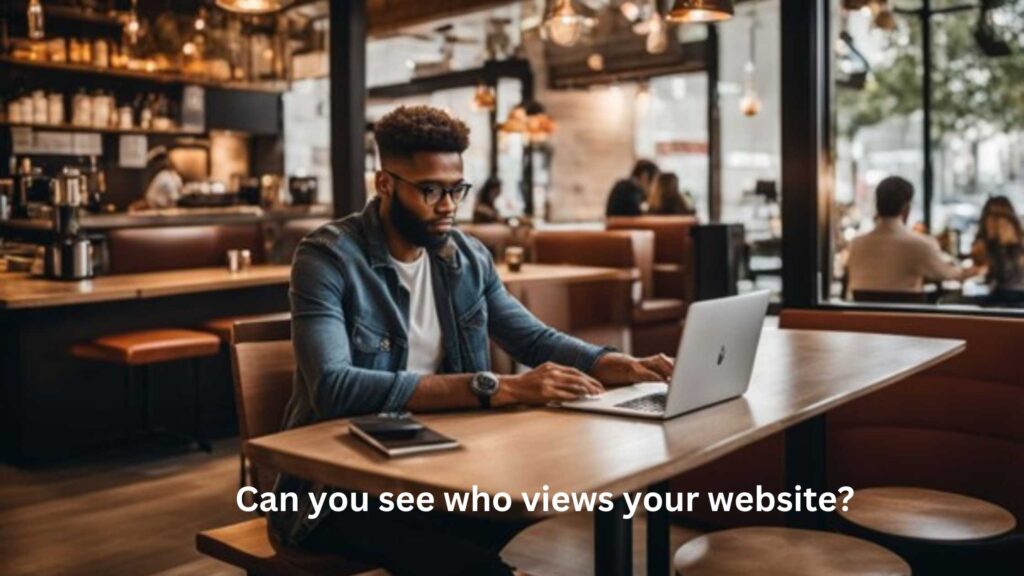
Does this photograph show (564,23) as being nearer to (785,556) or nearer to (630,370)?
(630,370)

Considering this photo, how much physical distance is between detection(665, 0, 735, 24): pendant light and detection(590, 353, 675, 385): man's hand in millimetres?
1727

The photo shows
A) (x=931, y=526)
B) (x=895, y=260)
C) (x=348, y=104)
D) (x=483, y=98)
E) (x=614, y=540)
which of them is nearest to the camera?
(x=614, y=540)

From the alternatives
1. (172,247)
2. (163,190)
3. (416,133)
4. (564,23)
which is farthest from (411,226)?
(163,190)

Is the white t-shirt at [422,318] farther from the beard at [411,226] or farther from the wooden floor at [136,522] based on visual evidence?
the wooden floor at [136,522]

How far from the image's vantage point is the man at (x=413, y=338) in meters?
2.06

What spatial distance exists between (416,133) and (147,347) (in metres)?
3.07

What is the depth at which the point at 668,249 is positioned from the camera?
8711 mm

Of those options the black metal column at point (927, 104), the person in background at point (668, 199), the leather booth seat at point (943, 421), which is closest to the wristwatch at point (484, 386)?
the leather booth seat at point (943, 421)

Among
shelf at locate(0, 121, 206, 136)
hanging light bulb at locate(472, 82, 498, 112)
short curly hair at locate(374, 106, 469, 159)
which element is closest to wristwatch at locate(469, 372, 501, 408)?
short curly hair at locate(374, 106, 469, 159)

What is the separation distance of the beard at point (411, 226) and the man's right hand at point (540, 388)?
40cm

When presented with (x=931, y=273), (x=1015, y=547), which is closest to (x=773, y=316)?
(x=931, y=273)

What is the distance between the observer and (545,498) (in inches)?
57.9

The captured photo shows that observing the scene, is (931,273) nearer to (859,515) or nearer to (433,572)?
(859,515)

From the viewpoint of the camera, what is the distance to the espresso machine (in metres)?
5.07
